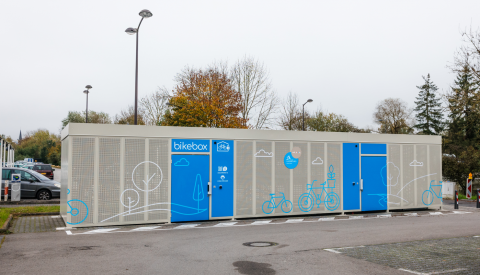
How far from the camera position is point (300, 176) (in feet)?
48.4

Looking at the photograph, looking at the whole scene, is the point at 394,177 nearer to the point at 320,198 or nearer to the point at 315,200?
the point at 320,198

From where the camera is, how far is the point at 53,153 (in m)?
74.2

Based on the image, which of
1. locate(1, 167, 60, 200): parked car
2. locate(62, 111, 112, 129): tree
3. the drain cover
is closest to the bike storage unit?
the drain cover

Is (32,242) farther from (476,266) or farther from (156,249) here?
(476,266)

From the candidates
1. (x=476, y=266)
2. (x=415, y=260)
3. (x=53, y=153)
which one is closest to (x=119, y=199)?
(x=415, y=260)

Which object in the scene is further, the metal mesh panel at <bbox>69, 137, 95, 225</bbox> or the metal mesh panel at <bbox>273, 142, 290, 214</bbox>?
the metal mesh panel at <bbox>273, 142, 290, 214</bbox>

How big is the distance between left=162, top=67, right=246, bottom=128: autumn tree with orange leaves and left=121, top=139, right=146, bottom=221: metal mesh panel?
15.0m

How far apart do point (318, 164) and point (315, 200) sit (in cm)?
131

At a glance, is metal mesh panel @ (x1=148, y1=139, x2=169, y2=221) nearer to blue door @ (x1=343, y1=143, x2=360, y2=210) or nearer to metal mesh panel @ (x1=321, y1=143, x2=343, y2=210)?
metal mesh panel @ (x1=321, y1=143, x2=343, y2=210)

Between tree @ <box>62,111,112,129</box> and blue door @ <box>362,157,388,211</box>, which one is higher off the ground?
tree @ <box>62,111,112,129</box>

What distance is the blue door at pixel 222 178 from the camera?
44.4ft

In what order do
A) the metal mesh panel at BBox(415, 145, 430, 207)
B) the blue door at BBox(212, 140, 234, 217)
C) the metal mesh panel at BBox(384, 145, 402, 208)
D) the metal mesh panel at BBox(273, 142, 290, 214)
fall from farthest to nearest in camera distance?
the metal mesh panel at BBox(415, 145, 430, 207) → the metal mesh panel at BBox(384, 145, 402, 208) → the metal mesh panel at BBox(273, 142, 290, 214) → the blue door at BBox(212, 140, 234, 217)

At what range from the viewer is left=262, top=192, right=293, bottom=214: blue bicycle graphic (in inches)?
559

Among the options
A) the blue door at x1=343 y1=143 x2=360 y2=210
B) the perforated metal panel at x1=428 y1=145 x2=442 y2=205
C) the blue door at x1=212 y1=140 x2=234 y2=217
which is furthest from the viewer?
the perforated metal panel at x1=428 y1=145 x2=442 y2=205
